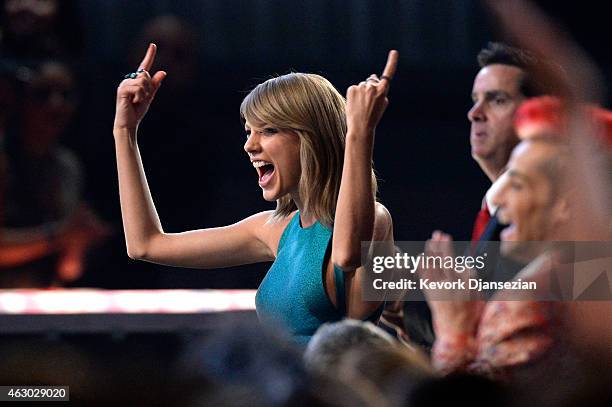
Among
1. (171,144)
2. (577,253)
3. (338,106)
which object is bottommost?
(171,144)

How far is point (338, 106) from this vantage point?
6.71ft

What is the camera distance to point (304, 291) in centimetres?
199

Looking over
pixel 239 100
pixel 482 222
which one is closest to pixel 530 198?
pixel 482 222

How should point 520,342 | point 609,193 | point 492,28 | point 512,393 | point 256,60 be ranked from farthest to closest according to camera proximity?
point 256,60
point 492,28
point 520,342
point 609,193
point 512,393

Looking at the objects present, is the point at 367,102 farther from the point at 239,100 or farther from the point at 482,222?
the point at 239,100

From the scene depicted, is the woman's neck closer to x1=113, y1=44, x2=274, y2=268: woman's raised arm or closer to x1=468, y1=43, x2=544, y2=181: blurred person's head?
x1=113, y1=44, x2=274, y2=268: woman's raised arm

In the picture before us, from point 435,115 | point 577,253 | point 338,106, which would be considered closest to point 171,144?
point 435,115

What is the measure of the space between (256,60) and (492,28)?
0.91 meters

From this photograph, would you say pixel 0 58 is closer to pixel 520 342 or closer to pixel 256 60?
pixel 256 60

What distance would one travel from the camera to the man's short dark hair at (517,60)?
212 centimetres

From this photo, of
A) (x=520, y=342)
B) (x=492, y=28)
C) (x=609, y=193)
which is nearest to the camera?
(x=609, y=193)

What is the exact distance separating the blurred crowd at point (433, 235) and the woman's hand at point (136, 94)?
0.72m

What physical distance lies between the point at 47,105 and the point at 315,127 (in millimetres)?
1987

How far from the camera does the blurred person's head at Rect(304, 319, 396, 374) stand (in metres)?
0.95
